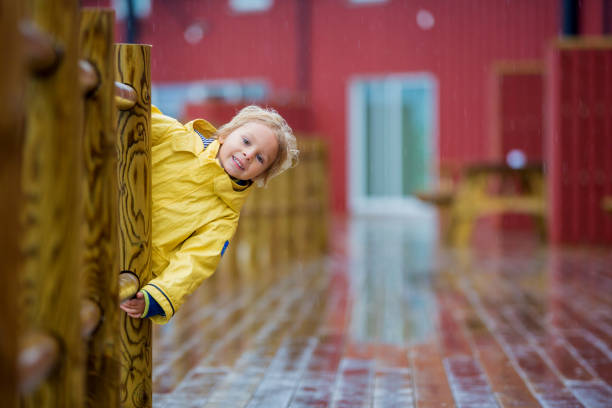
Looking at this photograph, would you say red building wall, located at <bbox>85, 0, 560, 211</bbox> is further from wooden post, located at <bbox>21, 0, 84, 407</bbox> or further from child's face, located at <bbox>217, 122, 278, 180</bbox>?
wooden post, located at <bbox>21, 0, 84, 407</bbox>

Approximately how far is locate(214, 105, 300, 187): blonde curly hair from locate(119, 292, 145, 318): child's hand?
1.42 feet

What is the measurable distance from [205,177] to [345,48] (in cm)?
1172

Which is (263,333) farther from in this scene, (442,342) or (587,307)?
(587,307)

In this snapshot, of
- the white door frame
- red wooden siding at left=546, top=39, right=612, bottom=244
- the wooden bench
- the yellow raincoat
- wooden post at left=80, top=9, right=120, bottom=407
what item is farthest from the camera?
the white door frame

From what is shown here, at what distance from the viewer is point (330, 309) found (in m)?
3.84

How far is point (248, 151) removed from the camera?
5.58 ft

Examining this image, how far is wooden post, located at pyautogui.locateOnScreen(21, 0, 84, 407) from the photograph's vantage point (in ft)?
2.76

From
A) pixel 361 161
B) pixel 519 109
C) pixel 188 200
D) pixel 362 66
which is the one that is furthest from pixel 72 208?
pixel 361 161

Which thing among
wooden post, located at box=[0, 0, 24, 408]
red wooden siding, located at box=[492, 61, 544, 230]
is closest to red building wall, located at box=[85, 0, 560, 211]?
red wooden siding, located at box=[492, 61, 544, 230]

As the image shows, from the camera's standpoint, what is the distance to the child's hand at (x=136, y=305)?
4.85 feet

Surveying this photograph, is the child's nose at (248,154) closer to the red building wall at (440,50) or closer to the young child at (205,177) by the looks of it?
the young child at (205,177)

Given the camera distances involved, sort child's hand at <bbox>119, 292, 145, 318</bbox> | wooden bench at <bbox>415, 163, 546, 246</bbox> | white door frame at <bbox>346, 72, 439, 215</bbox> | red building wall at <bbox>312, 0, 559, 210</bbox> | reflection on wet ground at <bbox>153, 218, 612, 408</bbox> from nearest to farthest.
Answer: child's hand at <bbox>119, 292, 145, 318</bbox>, reflection on wet ground at <bbox>153, 218, 612, 408</bbox>, wooden bench at <bbox>415, 163, 546, 246</bbox>, red building wall at <bbox>312, 0, 559, 210</bbox>, white door frame at <bbox>346, 72, 439, 215</bbox>

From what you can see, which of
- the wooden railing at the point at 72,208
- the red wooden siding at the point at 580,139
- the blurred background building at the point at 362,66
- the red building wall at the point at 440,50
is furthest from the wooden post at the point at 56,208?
the red building wall at the point at 440,50

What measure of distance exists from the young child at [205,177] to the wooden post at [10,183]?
905 millimetres
